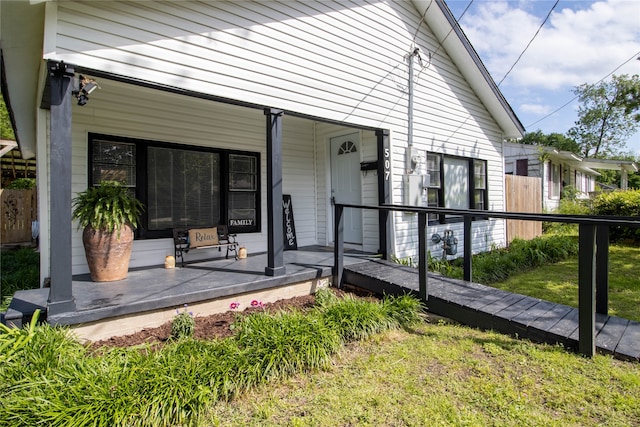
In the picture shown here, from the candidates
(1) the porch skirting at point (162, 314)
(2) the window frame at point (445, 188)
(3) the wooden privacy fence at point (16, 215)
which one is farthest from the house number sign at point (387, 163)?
(3) the wooden privacy fence at point (16, 215)

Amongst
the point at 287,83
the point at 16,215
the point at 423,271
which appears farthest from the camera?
the point at 16,215

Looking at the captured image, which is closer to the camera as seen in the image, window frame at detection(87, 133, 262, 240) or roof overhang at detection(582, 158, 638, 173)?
window frame at detection(87, 133, 262, 240)

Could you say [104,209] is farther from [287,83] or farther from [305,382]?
[305,382]

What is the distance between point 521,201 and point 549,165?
9.07 meters

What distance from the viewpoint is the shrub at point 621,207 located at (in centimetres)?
958

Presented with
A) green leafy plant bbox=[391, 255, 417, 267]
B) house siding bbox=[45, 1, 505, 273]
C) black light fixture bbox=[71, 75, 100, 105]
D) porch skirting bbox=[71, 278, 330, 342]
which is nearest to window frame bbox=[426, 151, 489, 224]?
house siding bbox=[45, 1, 505, 273]

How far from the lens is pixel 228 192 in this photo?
5.96 meters

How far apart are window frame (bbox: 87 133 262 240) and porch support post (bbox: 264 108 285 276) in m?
1.75

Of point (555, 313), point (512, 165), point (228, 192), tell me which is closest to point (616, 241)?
point (512, 165)

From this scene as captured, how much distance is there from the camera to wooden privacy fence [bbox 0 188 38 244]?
11.3 m

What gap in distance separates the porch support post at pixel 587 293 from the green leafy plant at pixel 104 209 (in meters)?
4.43

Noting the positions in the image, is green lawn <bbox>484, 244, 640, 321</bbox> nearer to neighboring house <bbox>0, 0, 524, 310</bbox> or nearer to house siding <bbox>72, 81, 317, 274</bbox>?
neighboring house <bbox>0, 0, 524, 310</bbox>

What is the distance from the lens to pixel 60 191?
10.00 ft

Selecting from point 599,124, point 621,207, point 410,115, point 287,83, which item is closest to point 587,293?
point 287,83
